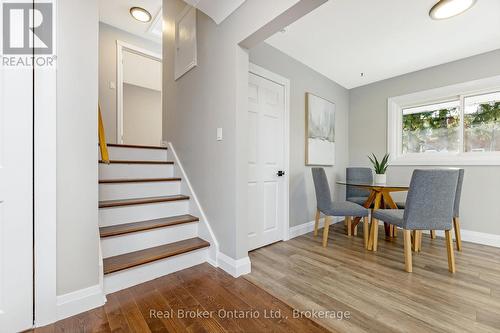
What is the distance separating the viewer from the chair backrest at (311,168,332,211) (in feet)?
8.71

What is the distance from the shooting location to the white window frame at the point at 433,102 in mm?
2795

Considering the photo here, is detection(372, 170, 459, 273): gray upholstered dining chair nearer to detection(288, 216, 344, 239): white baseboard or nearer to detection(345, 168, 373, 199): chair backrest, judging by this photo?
detection(288, 216, 344, 239): white baseboard

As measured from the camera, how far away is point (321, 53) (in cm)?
288

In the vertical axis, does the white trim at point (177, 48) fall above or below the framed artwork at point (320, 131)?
above

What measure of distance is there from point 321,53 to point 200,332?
3.18 metres

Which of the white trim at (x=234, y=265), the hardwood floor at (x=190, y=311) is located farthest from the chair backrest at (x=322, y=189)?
the hardwood floor at (x=190, y=311)

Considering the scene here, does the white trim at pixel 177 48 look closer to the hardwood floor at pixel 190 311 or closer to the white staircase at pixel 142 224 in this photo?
the white staircase at pixel 142 224

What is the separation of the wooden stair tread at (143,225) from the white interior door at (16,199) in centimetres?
49

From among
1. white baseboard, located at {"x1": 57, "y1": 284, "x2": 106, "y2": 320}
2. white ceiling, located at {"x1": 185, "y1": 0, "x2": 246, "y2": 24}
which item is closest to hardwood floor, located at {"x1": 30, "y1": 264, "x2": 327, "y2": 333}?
white baseboard, located at {"x1": 57, "y1": 284, "x2": 106, "y2": 320}

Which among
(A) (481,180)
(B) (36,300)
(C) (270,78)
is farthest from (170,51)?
(A) (481,180)

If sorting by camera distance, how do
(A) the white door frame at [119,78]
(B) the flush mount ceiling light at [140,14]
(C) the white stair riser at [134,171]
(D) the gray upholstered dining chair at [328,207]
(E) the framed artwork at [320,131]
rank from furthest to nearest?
(A) the white door frame at [119,78], (E) the framed artwork at [320,131], (B) the flush mount ceiling light at [140,14], (D) the gray upholstered dining chair at [328,207], (C) the white stair riser at [134,171]

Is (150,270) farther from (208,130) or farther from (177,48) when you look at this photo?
(177,48)

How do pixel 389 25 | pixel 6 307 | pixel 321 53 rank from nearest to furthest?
pixel 6 307
pixel 389 25
pixel 321 53

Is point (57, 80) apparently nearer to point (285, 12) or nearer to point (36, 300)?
point (36, 300)
